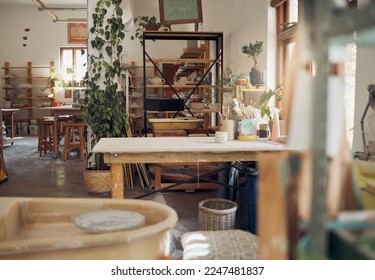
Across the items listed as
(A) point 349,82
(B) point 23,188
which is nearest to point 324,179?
(A) point 349,82

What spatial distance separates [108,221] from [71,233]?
0.41 ft

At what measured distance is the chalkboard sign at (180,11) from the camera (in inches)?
204

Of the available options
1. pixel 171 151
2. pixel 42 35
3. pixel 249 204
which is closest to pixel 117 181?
pixel 171 151

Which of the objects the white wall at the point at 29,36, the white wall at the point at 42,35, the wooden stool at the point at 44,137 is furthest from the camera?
the white wall at the point at 29,36

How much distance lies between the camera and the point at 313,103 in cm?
81

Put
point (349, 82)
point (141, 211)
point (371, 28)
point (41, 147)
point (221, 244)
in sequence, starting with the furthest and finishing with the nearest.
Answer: point (41, 147), point (349, 82), point (221, 244), point (141, 211), point (371, 28)

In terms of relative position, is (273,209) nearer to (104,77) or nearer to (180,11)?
(104,77)

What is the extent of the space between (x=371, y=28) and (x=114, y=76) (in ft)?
15.0

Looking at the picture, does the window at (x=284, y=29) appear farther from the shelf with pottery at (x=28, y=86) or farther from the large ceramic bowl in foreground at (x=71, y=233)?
the shelf with pottery at (x=28, y=86)

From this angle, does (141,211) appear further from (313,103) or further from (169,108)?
(169,108)

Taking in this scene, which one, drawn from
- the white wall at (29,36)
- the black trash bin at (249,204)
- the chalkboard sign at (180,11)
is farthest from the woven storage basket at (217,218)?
the white wall at (29,36)

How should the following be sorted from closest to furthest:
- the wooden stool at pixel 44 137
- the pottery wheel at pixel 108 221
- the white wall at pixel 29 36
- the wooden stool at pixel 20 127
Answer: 1. the pottery wheel at pixel 108 221
2. the wooden stool at pixel 44 137
3. the wooden stool at pixel 20 127
4. the white wall at pixel 29 36

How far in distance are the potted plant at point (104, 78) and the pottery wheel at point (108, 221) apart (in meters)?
3.58

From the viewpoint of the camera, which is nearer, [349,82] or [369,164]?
[369,164]
